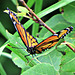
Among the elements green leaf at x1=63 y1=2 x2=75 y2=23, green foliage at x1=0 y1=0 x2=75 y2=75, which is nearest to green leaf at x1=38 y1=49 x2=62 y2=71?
green foliage at x1=0 y1=0 x2=75 y2=75

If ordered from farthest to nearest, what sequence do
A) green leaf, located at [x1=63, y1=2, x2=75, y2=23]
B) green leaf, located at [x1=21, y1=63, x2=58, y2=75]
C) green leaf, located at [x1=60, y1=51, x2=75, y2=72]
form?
green leaf, located at [x1=63, y1=2, x2=75, y2=23], green leaf, located at [x1=60, y1=51, x2=75, y2=72], green leaf, located at [x1=21, y1=63, x2=58, y2=75]

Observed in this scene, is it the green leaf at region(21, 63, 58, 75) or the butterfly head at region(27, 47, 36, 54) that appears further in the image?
the butterfly head at region(27, 47, 36, 54)

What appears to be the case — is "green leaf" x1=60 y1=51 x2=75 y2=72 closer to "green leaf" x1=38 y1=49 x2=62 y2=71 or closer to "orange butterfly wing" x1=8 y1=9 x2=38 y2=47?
"green leaf" x1=38 y1=49 x2=62 y2=71

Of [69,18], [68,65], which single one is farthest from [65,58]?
[69,18]

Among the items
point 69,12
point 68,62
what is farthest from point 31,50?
point 69,12

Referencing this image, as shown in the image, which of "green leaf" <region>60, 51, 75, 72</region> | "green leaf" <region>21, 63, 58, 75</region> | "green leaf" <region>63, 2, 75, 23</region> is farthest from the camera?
"green leaf" <region>63, 2, 75, 23</region>

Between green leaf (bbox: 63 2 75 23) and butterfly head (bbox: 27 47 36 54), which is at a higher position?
butterfly head (bbox: 27 47 36 54)

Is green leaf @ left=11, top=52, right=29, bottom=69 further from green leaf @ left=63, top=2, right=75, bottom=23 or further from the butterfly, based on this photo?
green leaf @ left=63, top=2, right=75, bottom=23

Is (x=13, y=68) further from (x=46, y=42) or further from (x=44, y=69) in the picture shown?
(x=44, y=69)

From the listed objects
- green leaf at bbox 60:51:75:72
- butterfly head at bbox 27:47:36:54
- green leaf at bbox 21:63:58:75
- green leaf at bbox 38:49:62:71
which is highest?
green leaf at bbox 21:63:58:75
